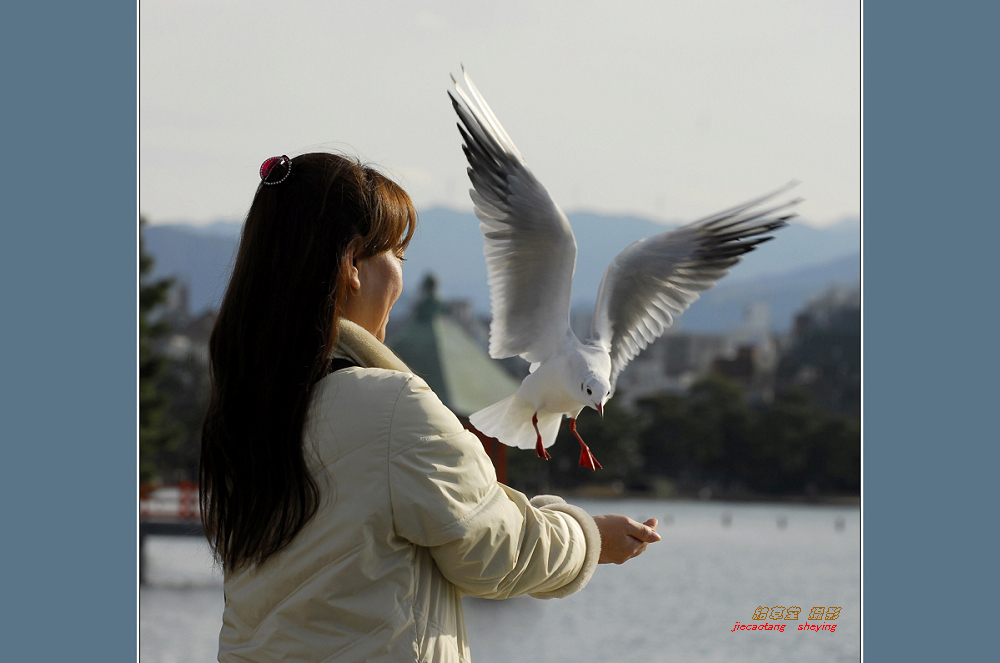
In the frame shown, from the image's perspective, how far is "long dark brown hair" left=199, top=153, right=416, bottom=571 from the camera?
0.73m

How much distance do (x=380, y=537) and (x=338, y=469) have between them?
6 centimetres

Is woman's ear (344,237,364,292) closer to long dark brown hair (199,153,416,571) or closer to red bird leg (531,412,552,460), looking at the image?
long dark brown hair (199,153,416,571)

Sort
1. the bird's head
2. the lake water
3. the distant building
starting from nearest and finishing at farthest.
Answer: the bird's head
the distant building
the lake water

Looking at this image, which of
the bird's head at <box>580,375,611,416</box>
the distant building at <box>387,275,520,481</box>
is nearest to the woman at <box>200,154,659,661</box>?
the bird's head at <box>580,375,611,416</box>

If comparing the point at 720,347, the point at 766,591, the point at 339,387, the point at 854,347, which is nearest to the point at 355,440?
the point at 339,387

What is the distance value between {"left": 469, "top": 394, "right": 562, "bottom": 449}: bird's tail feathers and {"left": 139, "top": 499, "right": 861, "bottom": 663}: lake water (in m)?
4.53

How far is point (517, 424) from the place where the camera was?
172 cm

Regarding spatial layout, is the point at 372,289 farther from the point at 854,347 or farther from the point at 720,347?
the point at 720,347

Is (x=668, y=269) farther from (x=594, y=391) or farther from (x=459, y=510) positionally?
(x=459, y=510)

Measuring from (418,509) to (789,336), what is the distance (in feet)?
62.3

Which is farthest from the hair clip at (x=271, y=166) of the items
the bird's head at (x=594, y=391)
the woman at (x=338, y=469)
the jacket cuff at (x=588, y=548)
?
the bird's head at (x=594, y=391)

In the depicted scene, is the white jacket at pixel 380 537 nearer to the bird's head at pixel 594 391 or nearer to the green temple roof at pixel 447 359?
the bird's head at pixel 594 391

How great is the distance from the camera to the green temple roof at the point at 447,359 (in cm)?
725

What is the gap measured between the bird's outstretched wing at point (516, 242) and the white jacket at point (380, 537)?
92cm
